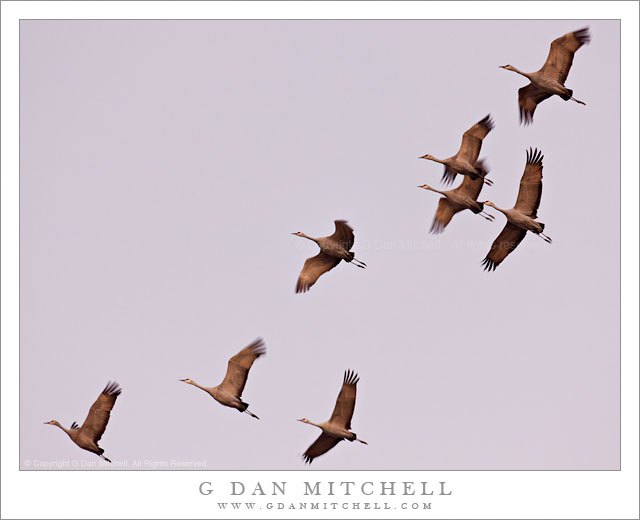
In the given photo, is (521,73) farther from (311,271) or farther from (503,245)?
(311,271)

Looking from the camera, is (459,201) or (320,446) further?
(459,201)

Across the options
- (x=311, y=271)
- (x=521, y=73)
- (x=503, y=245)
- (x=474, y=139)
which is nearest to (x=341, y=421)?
(x=311, y=271)

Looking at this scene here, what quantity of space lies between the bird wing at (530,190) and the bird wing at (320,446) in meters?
7.46

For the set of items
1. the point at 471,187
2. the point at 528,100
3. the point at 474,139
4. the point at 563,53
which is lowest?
the point at 471,187

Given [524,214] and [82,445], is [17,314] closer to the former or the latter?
[82,445]

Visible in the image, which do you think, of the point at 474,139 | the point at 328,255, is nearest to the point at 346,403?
the point at 328,255

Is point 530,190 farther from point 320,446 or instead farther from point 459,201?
point 320,446

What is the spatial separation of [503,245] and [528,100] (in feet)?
12.5

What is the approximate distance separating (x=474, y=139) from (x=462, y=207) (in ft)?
8.27

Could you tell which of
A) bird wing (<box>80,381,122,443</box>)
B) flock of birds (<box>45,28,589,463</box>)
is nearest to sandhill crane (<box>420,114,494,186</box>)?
flock of birds (<box>45,28,589,463</box>)

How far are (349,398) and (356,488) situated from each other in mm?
3833

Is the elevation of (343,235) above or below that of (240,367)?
above

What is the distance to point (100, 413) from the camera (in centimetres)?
3428

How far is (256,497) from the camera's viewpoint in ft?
115
